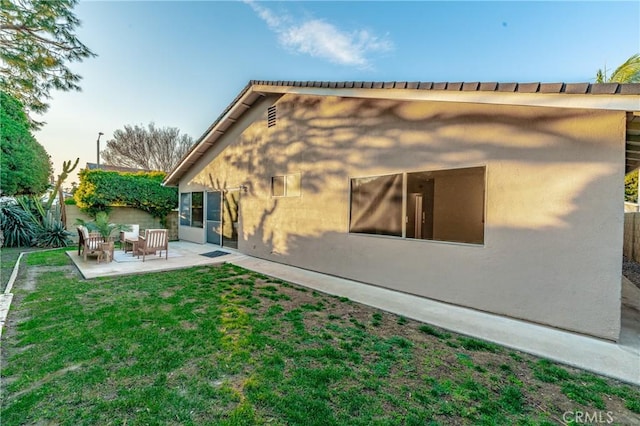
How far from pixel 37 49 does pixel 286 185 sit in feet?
35.5

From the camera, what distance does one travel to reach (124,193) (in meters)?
14.6

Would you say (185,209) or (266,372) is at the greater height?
(185,209)

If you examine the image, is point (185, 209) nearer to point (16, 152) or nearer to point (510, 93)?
point (16, 152)

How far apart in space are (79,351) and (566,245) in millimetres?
6697

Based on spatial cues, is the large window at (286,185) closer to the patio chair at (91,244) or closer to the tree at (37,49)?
the patio chair at (91,244)

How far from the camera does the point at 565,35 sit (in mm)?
8578

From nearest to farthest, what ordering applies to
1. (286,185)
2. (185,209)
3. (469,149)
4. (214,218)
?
(469,149) < (286,185) < (214,218) < (185,209)

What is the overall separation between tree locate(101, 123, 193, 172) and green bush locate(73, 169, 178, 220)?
12.3 meters

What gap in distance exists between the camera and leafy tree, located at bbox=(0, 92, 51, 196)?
8.93m

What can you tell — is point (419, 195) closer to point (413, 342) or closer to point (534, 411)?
point (413, 342)

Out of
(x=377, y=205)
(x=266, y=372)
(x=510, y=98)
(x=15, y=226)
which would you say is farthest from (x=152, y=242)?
(x=510, y=98)

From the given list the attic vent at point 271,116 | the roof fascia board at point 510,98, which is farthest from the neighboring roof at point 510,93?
the attic vent at point 271,116

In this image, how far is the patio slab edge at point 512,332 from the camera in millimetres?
3238

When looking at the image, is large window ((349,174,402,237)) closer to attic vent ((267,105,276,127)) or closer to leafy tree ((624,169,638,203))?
attic vent ((267,105,276,127))
